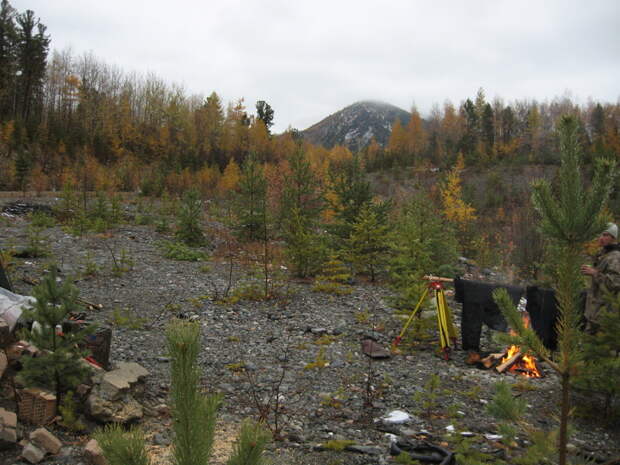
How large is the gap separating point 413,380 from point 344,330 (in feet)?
6.85

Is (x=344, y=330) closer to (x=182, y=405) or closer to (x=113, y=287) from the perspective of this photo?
(x=113, y=287)

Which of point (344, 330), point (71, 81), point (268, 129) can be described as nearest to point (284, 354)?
point (344, 330)

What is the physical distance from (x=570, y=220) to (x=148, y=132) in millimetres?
60063

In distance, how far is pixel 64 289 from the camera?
164 inches

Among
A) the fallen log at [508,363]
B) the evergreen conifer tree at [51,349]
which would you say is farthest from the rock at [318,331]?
the evergreen conifer tree at [51,349]

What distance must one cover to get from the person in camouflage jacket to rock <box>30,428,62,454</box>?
209 inches

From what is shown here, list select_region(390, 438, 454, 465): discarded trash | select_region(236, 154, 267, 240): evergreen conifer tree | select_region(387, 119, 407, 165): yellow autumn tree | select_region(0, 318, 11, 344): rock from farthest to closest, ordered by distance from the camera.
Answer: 1. select_region(387, 119, 407, 165): yellow autumn tree
2. select_region(236, 154, 267, 240): evergreen conifer tree
3. select_region(0, 318, 11, 344): rock
4. select_region(390, 438, 454, 465): discarded trash

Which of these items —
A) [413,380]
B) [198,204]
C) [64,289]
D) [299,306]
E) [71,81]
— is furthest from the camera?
[71,81]

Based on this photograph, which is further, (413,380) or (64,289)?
(413,380)

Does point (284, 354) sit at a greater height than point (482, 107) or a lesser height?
lesser

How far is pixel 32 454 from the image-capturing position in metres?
3.42

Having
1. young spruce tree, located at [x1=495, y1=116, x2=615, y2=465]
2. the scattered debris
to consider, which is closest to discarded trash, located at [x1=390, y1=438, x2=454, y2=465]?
young spruce tree, located at [x1=495, y1=116, x2=615, y2=465]

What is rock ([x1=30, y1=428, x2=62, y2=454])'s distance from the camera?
355 centimetres

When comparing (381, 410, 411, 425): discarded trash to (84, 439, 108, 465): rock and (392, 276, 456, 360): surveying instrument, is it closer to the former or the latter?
(392, 276, 456, 360): surveying instrument
